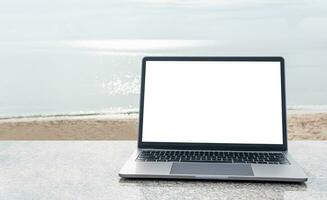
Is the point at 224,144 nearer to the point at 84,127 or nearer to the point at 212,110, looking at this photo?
the point at 212,110

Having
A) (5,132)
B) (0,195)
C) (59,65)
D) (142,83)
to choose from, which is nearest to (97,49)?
(59,65)

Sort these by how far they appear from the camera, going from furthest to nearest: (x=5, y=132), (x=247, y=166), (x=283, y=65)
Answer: (x=5, y=132) < (x=283, y=65) < (x=247, y=166)

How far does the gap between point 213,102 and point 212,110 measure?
2 cm

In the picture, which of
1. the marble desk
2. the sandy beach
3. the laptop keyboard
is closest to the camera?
the marble desk

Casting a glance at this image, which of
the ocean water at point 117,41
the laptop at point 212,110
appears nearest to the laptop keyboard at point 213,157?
the laptop at point 212,110

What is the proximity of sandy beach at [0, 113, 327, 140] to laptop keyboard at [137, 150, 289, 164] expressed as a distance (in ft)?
8.26

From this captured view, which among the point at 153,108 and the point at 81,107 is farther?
the point at 81,107

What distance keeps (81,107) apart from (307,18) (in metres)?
1.73

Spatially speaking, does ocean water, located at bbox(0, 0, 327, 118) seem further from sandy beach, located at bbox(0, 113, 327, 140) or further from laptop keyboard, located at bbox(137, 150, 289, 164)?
laptop keyboard, located at bbox(137, 150, 289, 164)

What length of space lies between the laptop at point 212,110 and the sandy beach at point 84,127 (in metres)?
2.46

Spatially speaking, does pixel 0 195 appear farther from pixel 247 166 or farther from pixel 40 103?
pixel 40 103

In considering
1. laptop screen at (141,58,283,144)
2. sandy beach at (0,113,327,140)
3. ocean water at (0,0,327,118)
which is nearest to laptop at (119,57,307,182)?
laptop screen at (141,58,283,144)

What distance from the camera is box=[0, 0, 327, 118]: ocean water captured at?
123 inches

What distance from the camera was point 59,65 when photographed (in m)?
3.80
